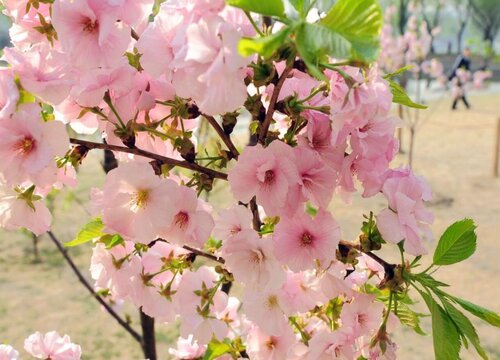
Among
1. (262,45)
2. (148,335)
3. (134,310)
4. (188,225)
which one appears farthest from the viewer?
(134,310)

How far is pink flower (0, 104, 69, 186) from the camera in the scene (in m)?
0.55

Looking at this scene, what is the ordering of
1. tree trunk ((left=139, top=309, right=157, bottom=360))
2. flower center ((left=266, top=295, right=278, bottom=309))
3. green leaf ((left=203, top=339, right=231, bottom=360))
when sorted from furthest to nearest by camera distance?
tree trunk ((left=139, top=309, right=157, bottom=360)) → green leaf ((left=203, top=339, right=231, bottom=360)) → flower center ((left=266, top=295, right=278, bottom=309))

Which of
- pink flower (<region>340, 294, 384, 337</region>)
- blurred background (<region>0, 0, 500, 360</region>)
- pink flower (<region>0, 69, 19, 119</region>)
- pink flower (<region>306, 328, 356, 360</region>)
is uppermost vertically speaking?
→ pink flower (<region>0, 69, 19, 119</region>)

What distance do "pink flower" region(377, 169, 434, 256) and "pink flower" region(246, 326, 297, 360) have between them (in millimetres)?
276

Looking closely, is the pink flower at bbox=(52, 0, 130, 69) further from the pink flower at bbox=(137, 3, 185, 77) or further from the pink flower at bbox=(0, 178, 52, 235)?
the pink flower at bbox=(0, 178, 52, 235)

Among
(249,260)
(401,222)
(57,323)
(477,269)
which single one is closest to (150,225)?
(249,260)

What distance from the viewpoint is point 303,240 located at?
64 cm

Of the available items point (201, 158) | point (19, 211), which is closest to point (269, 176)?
point (201, 158)

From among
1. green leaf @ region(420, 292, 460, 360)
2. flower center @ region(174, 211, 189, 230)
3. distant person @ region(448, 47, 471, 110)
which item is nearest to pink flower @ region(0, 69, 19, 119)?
flower center @ region(174, 211, 189, 230)

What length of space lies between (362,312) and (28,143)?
0.47 meters

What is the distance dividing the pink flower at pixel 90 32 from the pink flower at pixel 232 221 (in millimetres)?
209

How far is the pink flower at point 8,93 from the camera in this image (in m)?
0.54

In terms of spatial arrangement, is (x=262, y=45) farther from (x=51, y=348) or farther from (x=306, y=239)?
(x=51, y=348)

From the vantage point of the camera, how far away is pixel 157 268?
2.63 feet
